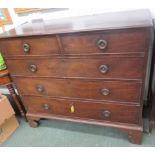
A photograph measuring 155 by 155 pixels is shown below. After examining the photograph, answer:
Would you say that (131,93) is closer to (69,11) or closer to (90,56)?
(90,56)

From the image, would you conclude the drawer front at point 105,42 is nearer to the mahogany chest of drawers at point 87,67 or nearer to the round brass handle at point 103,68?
the mahogany chest of drawers at point 87,67

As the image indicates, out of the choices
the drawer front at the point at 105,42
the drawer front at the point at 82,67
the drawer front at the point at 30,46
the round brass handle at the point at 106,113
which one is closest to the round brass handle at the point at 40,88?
the drawer front at the point at 82,67

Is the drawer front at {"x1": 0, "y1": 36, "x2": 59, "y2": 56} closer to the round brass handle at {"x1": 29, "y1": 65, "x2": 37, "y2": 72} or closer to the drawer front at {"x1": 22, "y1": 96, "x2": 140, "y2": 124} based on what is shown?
the round brass handle at {"x1": 29, "y1": 65, "x2": 37, "y2": 72}

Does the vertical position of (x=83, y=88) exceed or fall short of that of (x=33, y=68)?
it falls short

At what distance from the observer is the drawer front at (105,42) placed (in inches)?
37.9

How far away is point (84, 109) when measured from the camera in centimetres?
141

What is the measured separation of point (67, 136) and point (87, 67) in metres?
0.76

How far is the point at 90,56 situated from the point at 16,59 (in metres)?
0.60

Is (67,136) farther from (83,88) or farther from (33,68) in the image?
(33,68)

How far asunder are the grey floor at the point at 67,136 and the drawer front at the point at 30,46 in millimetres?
823

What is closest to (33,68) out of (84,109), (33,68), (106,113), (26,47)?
(33,68)

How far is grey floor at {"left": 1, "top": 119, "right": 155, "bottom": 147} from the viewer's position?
1464 mm

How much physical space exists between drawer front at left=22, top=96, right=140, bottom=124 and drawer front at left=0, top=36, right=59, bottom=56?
45cm

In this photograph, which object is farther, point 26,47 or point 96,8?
point 96,8
